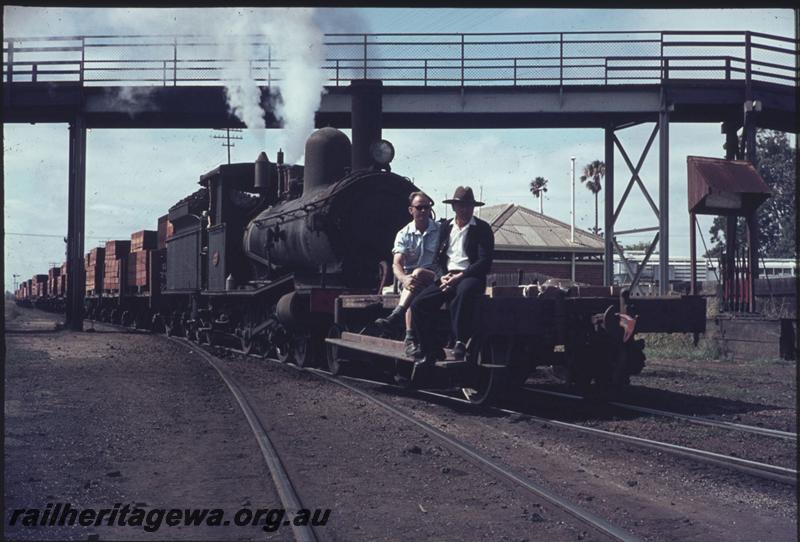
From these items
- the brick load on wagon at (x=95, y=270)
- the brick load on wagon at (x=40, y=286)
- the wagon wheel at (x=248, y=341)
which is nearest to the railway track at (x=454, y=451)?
the wagon wheel at (x=248, y=341)

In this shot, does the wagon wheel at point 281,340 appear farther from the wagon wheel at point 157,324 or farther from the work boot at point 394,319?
the wagon wheel at point 157,324

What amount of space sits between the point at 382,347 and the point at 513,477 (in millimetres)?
3765

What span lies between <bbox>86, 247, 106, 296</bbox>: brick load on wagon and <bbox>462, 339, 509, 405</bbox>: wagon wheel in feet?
84.6

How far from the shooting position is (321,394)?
31.3 feet

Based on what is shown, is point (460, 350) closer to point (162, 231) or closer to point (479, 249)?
point (479, 249)

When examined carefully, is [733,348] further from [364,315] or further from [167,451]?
[167,451]

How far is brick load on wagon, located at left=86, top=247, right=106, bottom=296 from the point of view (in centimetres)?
3175

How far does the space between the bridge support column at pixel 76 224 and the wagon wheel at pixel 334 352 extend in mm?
12192

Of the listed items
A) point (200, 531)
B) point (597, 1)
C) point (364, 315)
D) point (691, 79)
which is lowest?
point (200, 531)

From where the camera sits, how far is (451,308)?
7.55 metres

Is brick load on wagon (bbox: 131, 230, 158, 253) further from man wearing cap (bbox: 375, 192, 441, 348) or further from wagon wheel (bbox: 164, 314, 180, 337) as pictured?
man wearing cap (bbox: 375, 192, 441, 348)

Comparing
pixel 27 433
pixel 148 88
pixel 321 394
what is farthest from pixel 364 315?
pixel 148 88

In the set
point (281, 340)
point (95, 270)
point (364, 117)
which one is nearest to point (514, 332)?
point (364, 117)

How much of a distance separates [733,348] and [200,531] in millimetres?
13737
